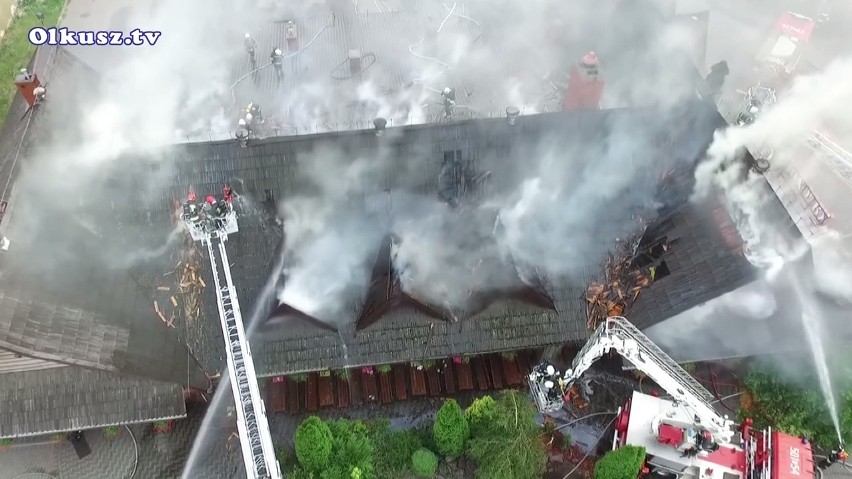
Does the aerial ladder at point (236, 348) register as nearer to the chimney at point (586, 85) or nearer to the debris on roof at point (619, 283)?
the debris on roof at point (619, 283)

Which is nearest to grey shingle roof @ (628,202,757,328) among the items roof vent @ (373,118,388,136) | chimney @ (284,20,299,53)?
roof vent @ (373,118,388,136)

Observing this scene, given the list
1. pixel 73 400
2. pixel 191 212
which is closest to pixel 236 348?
pixel 191 212

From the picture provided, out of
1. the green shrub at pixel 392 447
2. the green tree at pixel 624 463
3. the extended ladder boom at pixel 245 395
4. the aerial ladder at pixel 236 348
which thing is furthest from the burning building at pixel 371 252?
the green tree at pixel 624 463

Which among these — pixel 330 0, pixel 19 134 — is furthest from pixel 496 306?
pixel 330 0

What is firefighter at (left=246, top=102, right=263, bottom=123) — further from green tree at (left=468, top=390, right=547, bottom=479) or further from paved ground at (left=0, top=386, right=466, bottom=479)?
green tree at (left=468, top=390, right=547, bottom=479)

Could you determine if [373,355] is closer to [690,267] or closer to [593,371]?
[593,371]

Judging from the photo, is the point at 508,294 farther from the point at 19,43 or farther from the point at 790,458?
the point at 19,43
